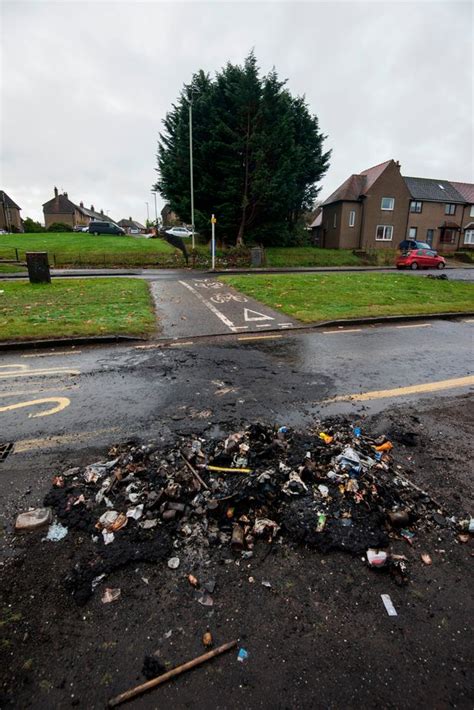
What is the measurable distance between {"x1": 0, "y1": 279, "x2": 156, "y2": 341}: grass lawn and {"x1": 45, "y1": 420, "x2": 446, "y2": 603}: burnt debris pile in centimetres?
503

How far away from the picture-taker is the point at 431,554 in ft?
8.35

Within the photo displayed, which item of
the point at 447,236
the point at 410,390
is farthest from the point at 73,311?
the point at 447,236

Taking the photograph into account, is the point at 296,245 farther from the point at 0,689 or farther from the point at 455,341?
the point at 0,689

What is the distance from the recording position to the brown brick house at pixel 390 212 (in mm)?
40906

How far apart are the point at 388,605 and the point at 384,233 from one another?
151 ft

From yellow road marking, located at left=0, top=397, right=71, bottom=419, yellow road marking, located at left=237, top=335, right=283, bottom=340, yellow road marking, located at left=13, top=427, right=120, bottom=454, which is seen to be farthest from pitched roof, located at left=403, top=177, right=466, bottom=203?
yellow road marking, located at left=13, top=427, right=120, bottom=454

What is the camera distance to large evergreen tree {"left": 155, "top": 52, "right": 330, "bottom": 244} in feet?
89.3

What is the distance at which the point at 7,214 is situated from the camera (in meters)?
74.2

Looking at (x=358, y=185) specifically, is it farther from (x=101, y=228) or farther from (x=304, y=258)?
(x=101, y=228)

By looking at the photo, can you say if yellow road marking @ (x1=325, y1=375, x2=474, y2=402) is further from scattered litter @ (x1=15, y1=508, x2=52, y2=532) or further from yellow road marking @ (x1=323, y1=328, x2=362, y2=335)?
scattered litter @ (x1=15, y1=508, x2=52, y2=532)

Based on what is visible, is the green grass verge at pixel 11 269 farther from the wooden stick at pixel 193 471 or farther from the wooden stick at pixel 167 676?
the wooden stick at pixel 167 676

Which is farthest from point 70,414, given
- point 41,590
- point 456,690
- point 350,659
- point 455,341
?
point 455,341

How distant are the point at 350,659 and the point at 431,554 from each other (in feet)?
3.23

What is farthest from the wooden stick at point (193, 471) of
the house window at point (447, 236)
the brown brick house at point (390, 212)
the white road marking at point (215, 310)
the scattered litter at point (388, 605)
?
the house window at point (447, 236)
